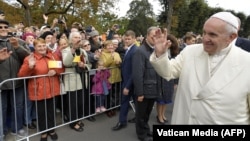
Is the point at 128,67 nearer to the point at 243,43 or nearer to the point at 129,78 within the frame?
the point at 129,78

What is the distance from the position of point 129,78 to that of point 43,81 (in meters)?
1.58

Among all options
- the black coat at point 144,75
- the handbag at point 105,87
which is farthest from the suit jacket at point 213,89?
the handbag at point 105,87

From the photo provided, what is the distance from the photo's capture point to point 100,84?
18.8ft

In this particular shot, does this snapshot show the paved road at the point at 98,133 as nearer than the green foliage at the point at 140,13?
Yes

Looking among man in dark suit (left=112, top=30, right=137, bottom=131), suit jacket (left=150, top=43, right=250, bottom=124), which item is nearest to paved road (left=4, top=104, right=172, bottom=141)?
man in dark suit (left=112, top=30, right=137, bottom=131)

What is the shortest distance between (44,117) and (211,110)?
327 cm

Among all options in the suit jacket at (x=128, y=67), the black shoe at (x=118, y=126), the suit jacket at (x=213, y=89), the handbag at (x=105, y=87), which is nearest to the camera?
the suit jacket at (x=213, y=89)

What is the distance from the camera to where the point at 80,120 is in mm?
5730

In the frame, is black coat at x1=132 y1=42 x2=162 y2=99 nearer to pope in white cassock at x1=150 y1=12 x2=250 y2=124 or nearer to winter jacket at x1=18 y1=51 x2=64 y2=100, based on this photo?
winter jacket at x1=18 y1=51 x2=64 y2=100

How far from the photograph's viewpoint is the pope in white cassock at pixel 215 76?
87.0 inches

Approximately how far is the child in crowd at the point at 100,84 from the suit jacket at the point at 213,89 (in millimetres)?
3305

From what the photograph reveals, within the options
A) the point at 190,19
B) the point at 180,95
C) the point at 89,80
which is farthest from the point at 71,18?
the point at 190,19

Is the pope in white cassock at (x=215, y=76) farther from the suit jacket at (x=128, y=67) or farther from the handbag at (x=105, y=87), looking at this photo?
the handbag at (x=105, y=87)

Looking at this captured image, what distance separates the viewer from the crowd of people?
88.2 inches
